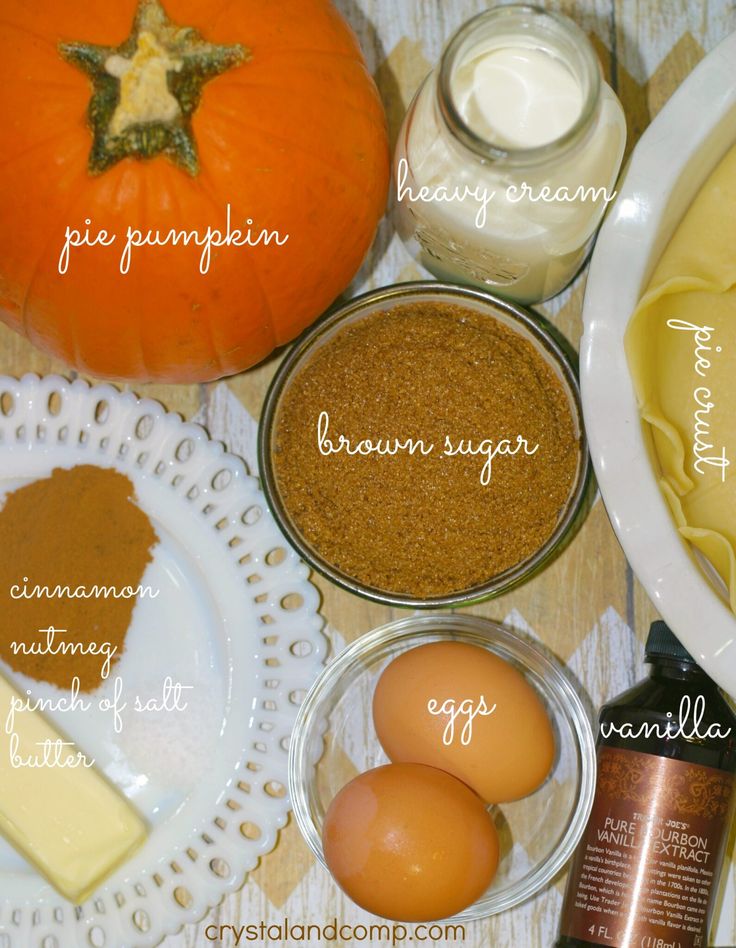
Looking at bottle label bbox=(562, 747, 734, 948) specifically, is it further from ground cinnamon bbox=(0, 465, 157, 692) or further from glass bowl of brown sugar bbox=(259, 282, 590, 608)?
ground cinnamon bbox=(0, 465, 157, 692)

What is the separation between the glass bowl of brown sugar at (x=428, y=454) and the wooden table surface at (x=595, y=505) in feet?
0.29

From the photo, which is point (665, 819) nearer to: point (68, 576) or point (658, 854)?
point (658, 854)

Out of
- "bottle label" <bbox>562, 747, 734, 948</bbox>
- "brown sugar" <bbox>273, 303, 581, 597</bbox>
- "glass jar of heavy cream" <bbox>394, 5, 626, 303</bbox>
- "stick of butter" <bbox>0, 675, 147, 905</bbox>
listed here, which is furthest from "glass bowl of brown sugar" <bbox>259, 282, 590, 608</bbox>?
"stick of butter" <bbox>0, 675, 147, 905</bbox>

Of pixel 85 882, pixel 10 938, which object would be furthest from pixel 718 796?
pixel 10 938

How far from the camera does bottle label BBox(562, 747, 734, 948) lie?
96cm

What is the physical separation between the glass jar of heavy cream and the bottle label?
1.64 feet

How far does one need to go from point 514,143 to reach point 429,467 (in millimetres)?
313

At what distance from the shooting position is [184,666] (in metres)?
1.08

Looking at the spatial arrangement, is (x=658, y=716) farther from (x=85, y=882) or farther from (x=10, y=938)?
(x=10, y=938)

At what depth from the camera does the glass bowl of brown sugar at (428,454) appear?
3.29 ft

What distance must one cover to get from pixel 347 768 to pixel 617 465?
0.45 metres

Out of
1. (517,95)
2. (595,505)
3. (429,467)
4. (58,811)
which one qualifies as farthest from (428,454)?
(58,811)

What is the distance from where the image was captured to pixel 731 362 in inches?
34.1

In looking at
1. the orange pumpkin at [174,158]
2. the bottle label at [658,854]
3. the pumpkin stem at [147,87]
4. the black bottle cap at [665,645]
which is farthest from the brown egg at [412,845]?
the pumpkin stem at [147,87]
